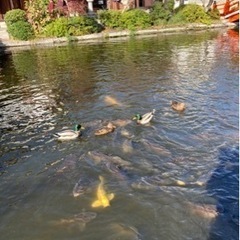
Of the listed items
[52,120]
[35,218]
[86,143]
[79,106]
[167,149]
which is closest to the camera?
[35,218]

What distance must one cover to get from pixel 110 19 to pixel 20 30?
8.89 metres

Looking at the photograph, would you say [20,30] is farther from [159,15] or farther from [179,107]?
[179,107]

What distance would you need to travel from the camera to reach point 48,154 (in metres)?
9.35

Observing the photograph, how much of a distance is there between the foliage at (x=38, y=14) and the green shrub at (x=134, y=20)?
7.40 meters

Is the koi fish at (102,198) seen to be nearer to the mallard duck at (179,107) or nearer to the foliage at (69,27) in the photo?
the mallard duck at (179,107)

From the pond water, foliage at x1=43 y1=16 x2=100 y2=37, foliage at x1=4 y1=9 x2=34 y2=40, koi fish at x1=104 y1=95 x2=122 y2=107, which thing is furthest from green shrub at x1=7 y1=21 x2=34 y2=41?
koi fish at x1=104 y1=95 x2=122 y2=107

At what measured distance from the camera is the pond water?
21.5ft

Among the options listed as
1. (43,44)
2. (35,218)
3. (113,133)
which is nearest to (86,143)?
(113,133)

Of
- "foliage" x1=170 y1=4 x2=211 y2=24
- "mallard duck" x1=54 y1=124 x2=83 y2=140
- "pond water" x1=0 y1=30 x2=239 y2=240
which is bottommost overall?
"pond water" x1=0 y1=30 x2=239 y2=240

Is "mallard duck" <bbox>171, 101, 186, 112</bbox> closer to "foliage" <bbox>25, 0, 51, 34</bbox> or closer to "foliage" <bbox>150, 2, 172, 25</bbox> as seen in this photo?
"foliage" <bbox>25, 0, 51, 34</bbox>

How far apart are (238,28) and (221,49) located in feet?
38.0

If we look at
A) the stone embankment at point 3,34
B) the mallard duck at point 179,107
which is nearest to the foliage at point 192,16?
the stone embankment at point 3,34

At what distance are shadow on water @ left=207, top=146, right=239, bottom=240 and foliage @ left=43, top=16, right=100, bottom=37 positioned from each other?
24640 millimetres

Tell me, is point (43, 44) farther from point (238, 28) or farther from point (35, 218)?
point (35, 218)
